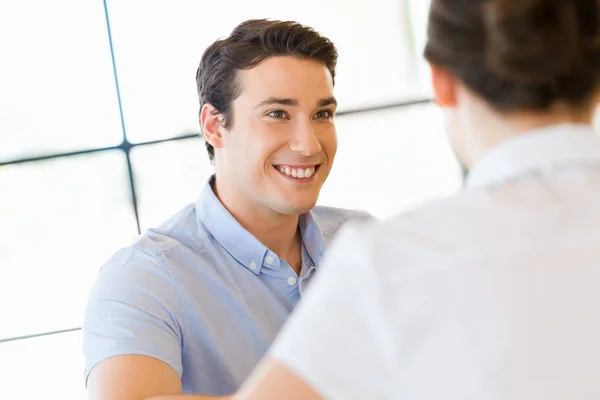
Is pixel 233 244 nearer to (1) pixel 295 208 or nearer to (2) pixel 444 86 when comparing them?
(1) pixel 295 208

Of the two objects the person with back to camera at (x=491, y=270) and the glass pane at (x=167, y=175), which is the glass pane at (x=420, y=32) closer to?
the glass pane at (x=167, y=175)

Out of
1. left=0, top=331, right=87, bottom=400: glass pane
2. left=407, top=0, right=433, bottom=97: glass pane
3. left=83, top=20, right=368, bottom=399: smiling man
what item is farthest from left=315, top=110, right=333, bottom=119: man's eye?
left=0, top=331, right=87, bottom=400: glass pane

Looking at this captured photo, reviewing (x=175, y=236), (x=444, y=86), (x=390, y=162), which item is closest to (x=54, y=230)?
(x=175, y=236)

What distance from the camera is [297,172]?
2.08m

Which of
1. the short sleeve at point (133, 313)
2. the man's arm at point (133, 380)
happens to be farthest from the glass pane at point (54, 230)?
the man's arm at point (133, 380)

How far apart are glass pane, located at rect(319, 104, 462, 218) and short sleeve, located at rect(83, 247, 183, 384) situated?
1.02 metres

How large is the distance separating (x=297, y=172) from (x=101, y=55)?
85 centimetres

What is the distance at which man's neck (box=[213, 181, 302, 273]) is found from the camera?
81.5 inches

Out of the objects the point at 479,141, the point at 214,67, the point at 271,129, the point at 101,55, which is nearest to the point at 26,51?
the point at 101,55

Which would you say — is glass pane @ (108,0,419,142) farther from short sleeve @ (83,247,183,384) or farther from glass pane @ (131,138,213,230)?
short sleeve @ (83,247,183,384)

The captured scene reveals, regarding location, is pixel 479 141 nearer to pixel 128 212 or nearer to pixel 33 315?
pixel 128 212

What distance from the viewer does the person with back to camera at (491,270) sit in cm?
76

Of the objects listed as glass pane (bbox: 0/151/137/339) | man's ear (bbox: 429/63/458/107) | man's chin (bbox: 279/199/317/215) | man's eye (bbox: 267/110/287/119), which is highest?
man's ear (bbox: 429/63/458/107)

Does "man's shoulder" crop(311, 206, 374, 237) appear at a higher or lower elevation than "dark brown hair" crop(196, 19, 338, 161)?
lower
